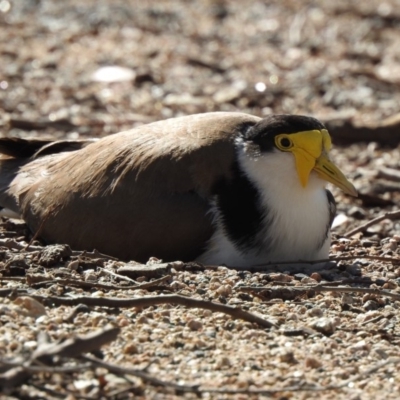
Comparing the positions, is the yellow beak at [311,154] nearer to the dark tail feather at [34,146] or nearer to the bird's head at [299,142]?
the bird's head at [299,142]

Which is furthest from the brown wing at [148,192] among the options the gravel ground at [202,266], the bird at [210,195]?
the gravel ground at [202,266]

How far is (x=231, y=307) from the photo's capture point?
5152mm

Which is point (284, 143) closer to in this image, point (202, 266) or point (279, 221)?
point (279, 221)

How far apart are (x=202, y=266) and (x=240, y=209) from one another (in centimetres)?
51

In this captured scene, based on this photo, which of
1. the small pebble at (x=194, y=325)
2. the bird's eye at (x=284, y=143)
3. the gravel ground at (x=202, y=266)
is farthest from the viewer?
the bird's eye at (x=284, y=143)

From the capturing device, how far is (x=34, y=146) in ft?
25.2

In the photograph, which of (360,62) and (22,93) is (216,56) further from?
(22,93)

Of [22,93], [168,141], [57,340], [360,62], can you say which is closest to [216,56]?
[360,62]

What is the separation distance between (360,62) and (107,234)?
7.34 meters

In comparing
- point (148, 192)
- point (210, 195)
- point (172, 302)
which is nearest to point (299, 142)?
point (210, 195)

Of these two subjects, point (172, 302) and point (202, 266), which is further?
point (202, 266)

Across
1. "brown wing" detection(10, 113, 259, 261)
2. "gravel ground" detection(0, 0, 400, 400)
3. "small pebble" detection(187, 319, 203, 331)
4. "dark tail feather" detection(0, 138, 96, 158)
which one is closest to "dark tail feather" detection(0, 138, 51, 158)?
"dark tail feather" detection(0, 138, 96, 158)

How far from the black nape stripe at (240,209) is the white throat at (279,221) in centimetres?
4

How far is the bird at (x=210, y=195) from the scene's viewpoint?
6488 millimetres
